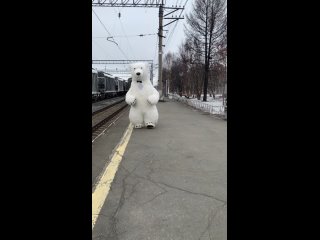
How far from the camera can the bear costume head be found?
33.4 ft

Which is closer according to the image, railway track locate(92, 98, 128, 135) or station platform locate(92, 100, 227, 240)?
station platform locate(92, 100, 227, 240)

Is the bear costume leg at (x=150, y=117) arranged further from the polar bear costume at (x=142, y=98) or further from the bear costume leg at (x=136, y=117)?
the bear costume leg at (x=136, y=117)

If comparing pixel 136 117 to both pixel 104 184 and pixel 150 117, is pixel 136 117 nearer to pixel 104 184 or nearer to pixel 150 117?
pixel 150 117

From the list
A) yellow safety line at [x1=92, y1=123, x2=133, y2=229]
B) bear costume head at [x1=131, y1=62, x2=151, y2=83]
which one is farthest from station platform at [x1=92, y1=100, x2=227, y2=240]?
bear costume head at [x1=131, y1=62, x2=151, y2=83]

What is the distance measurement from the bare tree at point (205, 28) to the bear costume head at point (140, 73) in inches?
649

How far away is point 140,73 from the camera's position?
1013 centimetres

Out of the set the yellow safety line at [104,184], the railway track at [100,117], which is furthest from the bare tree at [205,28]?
the yellow safety line at [104,184]

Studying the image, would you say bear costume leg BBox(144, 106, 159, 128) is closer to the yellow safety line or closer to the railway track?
the railway track

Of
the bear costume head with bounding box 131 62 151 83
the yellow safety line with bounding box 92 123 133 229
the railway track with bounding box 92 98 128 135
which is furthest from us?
the railway track with bounding box 92 98 128 135

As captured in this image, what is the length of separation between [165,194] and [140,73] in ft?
22.2

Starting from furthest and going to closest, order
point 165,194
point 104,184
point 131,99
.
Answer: point 131,99 → point 104,184 → point 165,194

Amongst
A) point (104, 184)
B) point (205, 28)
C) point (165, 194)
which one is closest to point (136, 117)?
point (104, 184)
